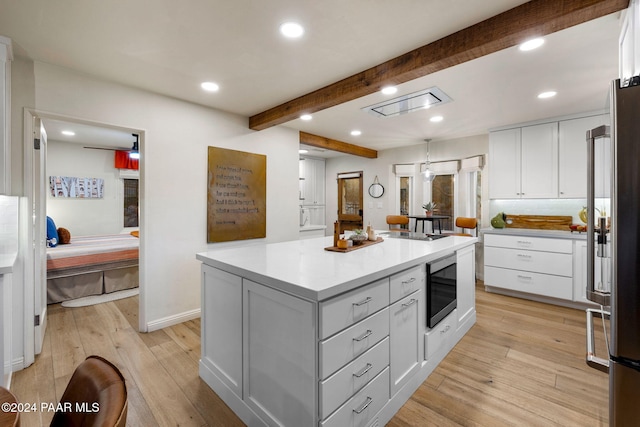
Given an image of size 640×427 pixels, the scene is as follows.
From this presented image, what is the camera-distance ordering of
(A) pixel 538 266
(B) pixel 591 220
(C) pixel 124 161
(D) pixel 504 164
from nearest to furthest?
(B) pixel 591 220 < (A) pixel 538 266 < (D) pixel 504 164 < (C) pixel 124 161

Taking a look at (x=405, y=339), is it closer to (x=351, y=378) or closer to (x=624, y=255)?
(x=351, y=378)

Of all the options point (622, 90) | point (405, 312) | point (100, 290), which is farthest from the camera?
point (100, 290)

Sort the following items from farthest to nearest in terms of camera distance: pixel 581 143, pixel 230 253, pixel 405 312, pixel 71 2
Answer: pixel 581 143 < pixel 230 253 < pixel 405 312 < pixel 71 2

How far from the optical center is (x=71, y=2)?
62.4 inches

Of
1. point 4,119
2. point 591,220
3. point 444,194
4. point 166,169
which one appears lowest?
point 591,220

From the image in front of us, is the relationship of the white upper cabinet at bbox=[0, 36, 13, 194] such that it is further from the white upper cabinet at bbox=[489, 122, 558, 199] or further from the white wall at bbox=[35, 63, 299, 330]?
the white upper cabinet at bbox=[489, 122, 558, 199]

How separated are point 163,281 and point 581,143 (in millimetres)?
5121

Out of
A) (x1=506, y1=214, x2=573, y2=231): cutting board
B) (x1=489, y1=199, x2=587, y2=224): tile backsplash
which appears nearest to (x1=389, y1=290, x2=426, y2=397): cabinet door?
(x1=506, y1=214, x2=573, y2=231): cutting board

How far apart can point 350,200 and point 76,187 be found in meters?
5.49

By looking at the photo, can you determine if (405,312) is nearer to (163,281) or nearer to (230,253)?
(230,253)

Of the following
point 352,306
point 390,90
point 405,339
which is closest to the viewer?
point 352,306

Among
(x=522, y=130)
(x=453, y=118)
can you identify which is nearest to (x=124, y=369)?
(x=453, y=118)

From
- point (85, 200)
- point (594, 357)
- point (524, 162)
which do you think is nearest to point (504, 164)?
point (524, 162)

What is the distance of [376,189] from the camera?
6.10m
